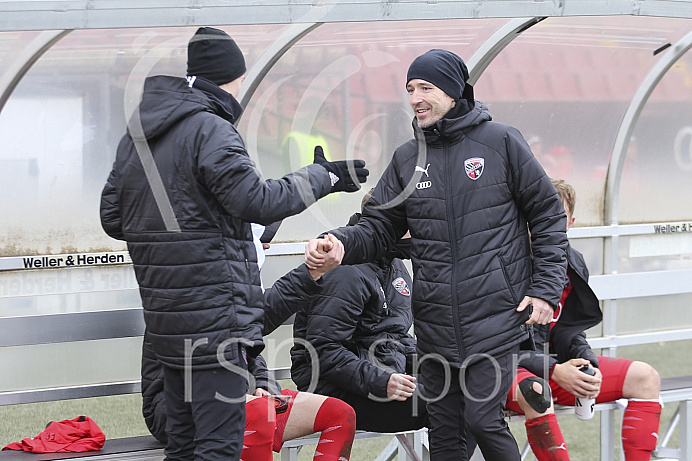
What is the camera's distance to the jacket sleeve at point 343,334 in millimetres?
3197

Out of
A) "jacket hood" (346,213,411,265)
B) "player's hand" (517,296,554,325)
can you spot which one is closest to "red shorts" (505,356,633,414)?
"player's hand" (517,296,554,325)

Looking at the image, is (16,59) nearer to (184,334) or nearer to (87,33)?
(87,33)

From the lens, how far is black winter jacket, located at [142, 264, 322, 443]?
2846 millimetres

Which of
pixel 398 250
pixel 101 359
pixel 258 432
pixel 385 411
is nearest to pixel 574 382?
pixel 385 411

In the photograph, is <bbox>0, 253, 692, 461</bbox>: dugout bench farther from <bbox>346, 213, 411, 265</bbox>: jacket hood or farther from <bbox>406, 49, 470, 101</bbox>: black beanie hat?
<bbox>406, 49, 470, 101</bbox>: black beanie hat

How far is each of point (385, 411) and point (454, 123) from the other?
3.93 feet

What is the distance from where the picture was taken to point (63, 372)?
3.96 m

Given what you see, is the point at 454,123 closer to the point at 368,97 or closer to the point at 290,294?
the point at 290,294

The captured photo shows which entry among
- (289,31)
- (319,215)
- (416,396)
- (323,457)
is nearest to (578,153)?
(319,215)

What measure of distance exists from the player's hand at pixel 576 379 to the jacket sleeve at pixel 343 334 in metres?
0.68

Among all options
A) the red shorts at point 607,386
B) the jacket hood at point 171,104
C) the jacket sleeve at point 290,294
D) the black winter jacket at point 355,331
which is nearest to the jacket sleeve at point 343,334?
the black winter jacket at point 355,331

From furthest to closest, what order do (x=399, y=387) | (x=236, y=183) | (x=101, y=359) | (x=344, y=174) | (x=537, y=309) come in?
(x=101, y=359), (x=399, y=387), (x=537, y=309), (x=344, y=174), (x=236, y=183)

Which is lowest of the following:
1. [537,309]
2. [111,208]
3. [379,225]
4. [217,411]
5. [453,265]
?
[217,411]

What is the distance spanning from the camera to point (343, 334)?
10.5 feet
